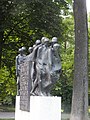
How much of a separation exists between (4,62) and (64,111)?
5.85m

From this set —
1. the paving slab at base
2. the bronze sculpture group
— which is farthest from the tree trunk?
the paving slab at base

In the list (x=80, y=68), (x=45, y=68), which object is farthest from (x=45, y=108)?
(x=80, y=68)

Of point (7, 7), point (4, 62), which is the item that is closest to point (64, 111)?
point (4, 62)

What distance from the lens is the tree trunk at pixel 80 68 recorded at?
16062 mm

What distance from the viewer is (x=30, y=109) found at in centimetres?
→ 1099

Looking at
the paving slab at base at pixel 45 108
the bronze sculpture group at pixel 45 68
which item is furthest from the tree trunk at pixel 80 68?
the paving slab at base at pixel 45 108

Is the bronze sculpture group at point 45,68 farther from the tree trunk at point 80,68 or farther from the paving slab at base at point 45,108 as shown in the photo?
the tree trunk at point 80,68

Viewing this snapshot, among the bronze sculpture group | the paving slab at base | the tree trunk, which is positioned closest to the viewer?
the paving slab at base

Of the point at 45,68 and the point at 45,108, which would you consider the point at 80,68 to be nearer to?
the point at 45,68

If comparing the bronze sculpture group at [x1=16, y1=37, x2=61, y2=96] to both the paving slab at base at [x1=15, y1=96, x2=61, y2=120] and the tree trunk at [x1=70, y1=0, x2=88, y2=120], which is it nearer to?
the paving slab at base at [x1=15, y1=96, x2=61, y2=120]

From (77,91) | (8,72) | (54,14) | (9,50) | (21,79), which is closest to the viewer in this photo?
(21,79)

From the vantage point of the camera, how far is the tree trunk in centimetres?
1606

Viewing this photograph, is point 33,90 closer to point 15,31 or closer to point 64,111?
point 64,111

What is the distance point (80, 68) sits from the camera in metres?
16.3
